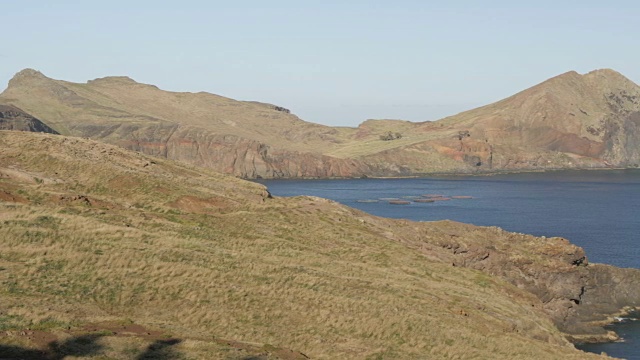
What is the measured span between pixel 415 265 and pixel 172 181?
25.7 m

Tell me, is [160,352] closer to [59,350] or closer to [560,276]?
[59,350]

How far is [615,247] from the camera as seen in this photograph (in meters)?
124

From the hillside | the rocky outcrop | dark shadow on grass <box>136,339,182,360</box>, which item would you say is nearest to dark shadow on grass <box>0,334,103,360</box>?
the hillside

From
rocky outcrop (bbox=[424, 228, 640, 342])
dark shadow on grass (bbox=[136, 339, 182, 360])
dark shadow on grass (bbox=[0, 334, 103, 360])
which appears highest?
dark shadow on grass (bbox=[0, 334, 103, 360])

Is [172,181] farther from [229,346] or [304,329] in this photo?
[229,346]

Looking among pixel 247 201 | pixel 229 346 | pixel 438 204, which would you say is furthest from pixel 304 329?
pixel 438 204

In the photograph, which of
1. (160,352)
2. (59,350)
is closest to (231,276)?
(160,352)

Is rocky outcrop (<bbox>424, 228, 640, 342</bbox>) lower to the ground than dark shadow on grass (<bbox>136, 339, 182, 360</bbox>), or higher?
lower

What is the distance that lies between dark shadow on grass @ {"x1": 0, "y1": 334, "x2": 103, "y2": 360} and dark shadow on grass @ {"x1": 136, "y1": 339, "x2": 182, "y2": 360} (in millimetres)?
1914

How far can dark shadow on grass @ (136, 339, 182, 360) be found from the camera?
1221 inches

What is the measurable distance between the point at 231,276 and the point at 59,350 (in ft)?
54.9

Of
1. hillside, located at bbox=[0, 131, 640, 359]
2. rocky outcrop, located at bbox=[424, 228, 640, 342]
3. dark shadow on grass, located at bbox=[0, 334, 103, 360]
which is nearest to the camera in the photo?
dark shadow on grass, located at bbox=[0, 334, 103, 360]

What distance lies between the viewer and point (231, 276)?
151 feet

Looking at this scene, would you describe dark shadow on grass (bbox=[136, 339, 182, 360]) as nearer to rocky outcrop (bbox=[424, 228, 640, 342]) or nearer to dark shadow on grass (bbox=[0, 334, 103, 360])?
dark shadow on grass (bbox=[0, 334, 103, 360])
